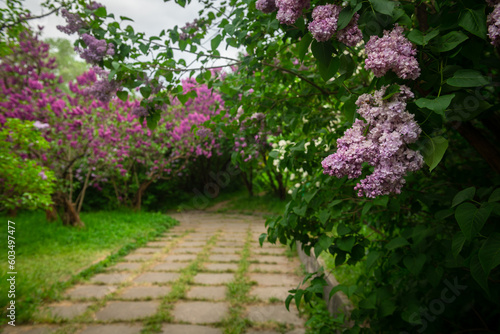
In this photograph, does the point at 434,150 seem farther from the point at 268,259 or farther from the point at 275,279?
the point at 268,259

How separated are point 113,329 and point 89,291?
37.5 inches

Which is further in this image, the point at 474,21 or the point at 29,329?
the point at 29,329

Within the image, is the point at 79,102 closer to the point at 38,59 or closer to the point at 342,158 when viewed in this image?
the point at 38,59

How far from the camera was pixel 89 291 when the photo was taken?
3.21 metres

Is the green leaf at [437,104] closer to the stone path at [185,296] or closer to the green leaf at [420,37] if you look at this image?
the green leaf at [420,37]

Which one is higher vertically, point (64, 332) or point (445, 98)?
point (445, 98)

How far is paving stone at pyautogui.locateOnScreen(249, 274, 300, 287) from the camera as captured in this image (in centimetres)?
340

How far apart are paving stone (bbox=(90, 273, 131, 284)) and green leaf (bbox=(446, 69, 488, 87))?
145 inches

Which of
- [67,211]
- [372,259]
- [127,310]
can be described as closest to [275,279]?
[127,310]

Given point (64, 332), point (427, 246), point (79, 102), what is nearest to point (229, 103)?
point (427, 246)

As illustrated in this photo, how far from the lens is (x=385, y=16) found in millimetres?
861

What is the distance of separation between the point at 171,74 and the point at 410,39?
48.2 inches

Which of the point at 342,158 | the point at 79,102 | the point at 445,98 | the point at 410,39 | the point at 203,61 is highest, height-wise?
the point at 79,102

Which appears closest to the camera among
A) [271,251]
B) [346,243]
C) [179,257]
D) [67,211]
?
[346,243]
